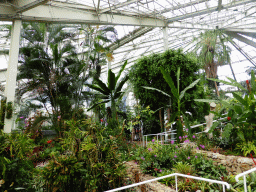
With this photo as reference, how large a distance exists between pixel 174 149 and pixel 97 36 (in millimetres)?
5544

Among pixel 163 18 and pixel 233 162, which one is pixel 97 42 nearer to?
pixel 163 18

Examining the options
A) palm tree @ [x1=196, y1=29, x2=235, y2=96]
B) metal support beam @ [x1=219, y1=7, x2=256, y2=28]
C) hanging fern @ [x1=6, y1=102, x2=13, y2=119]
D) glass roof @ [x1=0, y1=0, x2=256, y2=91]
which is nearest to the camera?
hanging fern @ [x1=6, y1=102, x2=13, y2=119]

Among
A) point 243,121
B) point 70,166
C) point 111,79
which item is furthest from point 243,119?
point 111,79

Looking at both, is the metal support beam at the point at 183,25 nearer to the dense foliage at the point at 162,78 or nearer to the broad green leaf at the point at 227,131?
the dense foliage at the point at 162,78

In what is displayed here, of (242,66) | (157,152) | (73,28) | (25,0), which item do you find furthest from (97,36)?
(242,66)

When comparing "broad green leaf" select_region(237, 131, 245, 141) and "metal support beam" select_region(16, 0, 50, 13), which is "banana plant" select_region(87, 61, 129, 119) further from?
"broad green leaf" select_region(237, 131, 245, 141)

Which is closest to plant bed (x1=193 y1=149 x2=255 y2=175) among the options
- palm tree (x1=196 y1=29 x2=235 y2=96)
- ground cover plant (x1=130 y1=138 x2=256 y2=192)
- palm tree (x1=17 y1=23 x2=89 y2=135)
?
ground cover plant (x1=130 y1=138 x2=256 y2=192)

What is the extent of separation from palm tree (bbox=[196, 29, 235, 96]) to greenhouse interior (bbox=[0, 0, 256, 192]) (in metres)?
0.05

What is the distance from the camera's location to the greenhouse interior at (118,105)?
3131 mm

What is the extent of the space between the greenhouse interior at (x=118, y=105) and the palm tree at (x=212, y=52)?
0.05 m

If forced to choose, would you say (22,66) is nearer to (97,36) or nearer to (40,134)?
(40,134)

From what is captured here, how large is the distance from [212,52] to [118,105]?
5.62m

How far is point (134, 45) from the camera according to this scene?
520 inches

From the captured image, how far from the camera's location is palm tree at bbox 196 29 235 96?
9.51 metres
